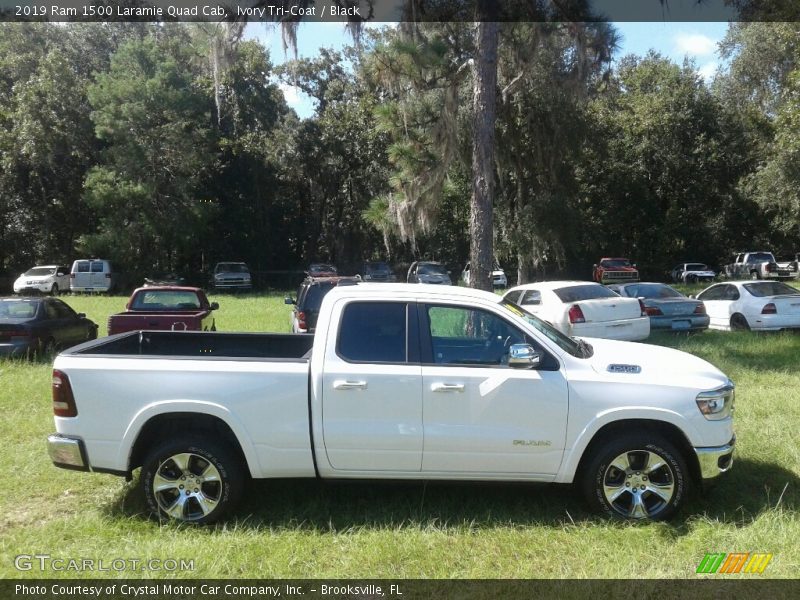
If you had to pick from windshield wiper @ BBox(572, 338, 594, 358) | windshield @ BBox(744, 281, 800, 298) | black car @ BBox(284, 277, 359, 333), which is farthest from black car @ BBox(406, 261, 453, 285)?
windshield wiper @ BBox(572, 338, 594, 358)

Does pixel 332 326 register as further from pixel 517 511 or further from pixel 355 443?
pixel 517 511

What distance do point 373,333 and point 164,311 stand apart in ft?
24.7

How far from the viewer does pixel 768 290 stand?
14.3 m

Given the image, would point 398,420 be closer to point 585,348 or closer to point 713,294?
point 585,348

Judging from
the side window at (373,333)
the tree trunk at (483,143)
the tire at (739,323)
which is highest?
the tree trunk at (483,143)

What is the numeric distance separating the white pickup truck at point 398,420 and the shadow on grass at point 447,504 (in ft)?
0.89

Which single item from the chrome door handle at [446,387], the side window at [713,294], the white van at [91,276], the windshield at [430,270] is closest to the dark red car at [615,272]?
the windshield at [430,270]

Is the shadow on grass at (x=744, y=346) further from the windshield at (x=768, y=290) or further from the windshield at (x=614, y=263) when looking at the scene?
the windshield at (x=614, y=263)

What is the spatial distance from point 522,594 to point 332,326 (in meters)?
2.25

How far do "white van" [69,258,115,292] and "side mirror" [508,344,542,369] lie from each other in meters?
32.2

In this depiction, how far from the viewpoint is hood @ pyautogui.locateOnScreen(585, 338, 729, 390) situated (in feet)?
15.6

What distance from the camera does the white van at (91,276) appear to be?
32.6m

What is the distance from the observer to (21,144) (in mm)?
34125

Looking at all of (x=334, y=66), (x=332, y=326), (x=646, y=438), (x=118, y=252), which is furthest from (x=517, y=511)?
(x=334, y=66)
